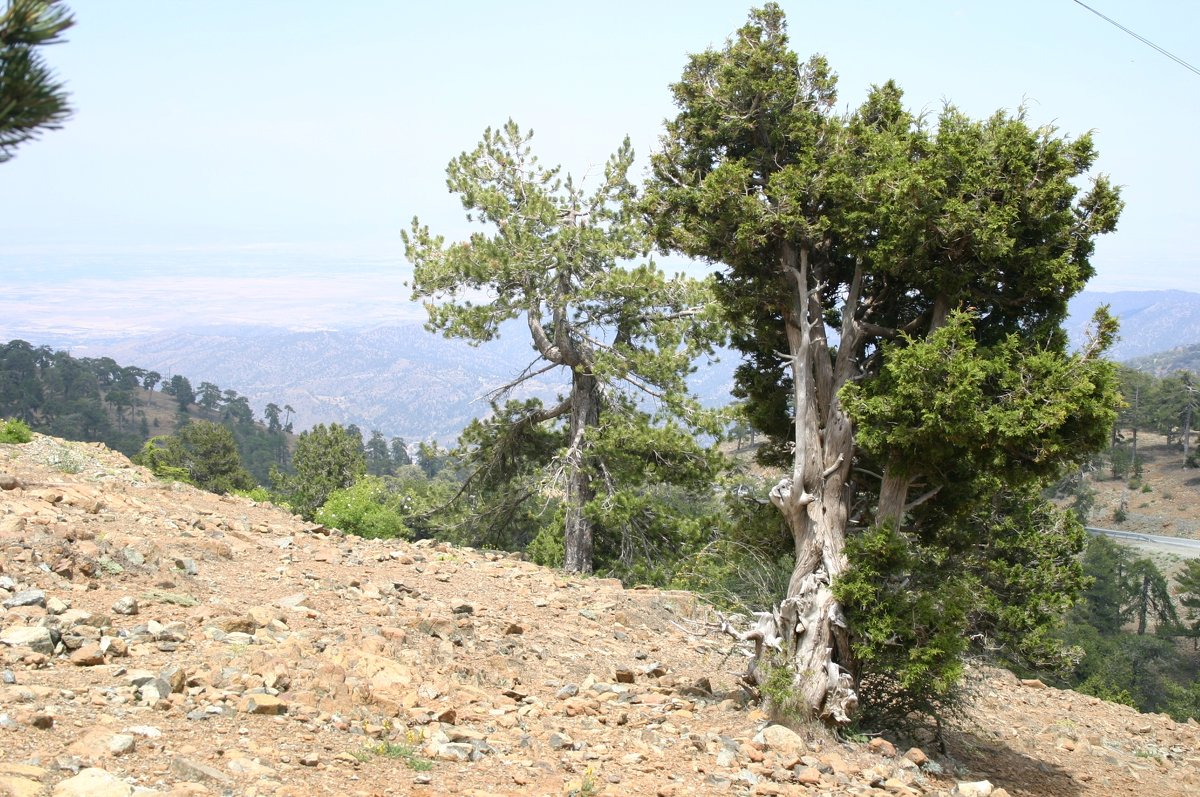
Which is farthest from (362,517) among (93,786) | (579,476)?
(93,786)

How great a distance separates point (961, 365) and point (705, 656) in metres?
5.82

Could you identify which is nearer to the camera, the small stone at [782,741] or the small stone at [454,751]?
the small stone at [454,751]

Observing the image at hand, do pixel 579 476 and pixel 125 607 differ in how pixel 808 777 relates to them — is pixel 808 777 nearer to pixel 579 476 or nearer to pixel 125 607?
pixel 125 607

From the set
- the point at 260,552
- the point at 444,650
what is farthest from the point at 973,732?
the point at 260,552

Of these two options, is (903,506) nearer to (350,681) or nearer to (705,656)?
(705,656)

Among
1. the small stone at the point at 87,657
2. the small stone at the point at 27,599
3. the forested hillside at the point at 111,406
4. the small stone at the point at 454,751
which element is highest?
the small stone at the point at 27,599

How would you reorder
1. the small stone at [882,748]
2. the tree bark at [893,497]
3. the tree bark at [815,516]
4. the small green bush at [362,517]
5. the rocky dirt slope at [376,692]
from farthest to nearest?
the small green bush at [362,517] → the tree bark at [893,497] → the tree bark at [815,516] → the small stone at [882,748] → the rocky dirt slope at [376,692]

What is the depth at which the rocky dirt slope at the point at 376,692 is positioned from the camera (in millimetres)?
6074

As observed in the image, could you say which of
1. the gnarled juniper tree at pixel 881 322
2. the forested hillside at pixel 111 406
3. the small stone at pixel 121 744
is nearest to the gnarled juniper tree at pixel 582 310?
the gnarled juniper tree at pixel 881 322

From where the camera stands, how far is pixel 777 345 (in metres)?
10.7

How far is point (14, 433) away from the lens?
1662cm

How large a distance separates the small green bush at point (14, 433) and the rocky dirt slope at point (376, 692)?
9.88ft

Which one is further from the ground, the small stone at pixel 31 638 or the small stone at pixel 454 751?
the small stone at pixel 31 638

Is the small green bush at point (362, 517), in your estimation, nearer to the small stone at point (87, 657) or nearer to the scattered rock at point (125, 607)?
the scattered rock at point (125, 607)
